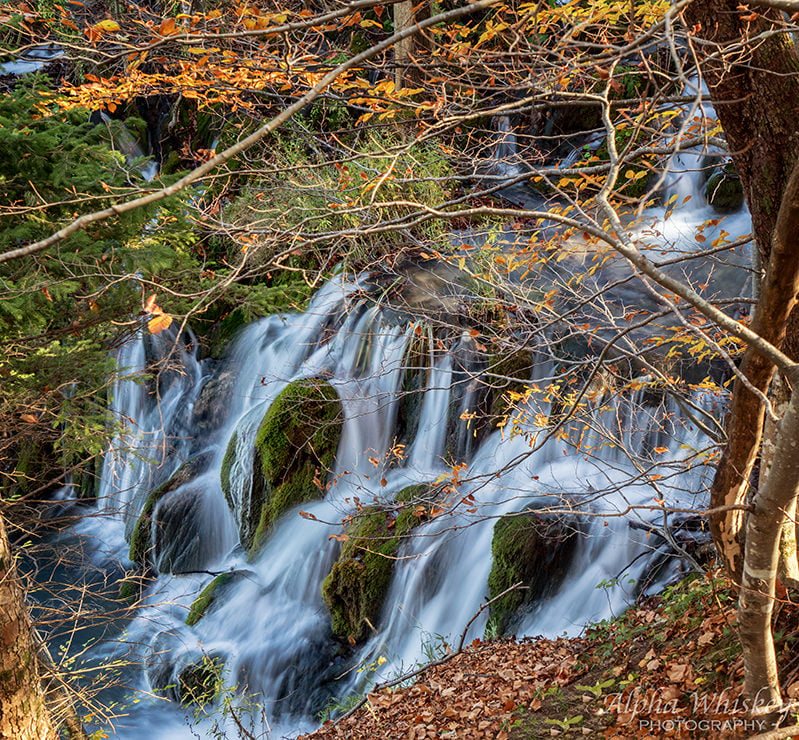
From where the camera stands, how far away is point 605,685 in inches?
141

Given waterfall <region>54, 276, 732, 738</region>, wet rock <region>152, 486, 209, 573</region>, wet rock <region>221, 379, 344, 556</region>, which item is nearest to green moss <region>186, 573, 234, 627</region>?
waterfall <region>54, 276, 732, 738</region>

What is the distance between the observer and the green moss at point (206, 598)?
727 centimetres

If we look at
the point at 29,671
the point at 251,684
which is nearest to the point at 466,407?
the point at 251,684

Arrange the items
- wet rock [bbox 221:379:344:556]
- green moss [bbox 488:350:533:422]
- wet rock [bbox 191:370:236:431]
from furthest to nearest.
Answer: wet rock [bbox 191:370:236:431]
wet rock [bbox 221:379:344:556]
green moss [bbox 488:350:533:422]

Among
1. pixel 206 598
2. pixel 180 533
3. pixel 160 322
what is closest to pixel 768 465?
pixel 160 322

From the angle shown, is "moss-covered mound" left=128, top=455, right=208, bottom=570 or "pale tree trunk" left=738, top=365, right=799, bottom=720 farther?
"moss-covered mound" left=128, top=455, right=208, bottom=570

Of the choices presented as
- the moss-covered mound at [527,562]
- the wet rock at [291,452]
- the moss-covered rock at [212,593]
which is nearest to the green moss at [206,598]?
the moss-covered rock at [212,593]

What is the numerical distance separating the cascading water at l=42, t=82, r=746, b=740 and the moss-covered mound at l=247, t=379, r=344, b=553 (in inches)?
6.8

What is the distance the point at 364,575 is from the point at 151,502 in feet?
13.3

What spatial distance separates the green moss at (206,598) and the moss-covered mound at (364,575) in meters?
1.64

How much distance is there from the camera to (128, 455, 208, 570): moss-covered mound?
885 centimetres

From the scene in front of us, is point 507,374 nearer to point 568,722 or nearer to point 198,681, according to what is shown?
point 568,722

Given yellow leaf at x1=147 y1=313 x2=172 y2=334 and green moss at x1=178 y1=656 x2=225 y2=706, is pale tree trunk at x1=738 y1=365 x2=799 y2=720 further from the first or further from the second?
green moss at x1=178 y1=656 x2=225 y2=706

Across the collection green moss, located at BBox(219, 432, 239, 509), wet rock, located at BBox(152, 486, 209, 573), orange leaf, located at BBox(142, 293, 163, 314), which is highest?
orange leaf, located at BBox(142, 293, 163, 314)
